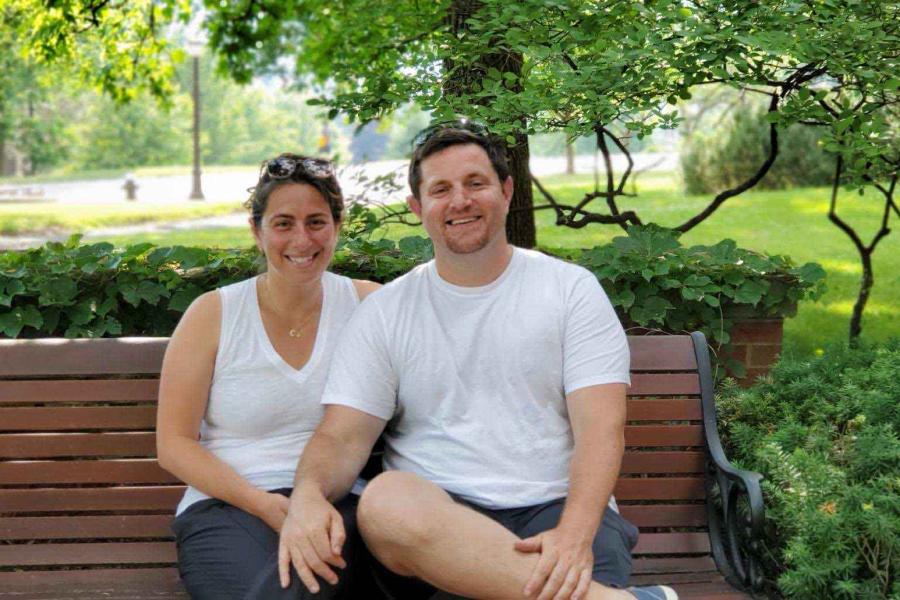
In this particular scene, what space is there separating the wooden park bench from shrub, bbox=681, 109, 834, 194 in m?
14.3

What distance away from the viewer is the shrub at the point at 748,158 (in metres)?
17.3

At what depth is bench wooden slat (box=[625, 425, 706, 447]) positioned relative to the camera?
347 cm

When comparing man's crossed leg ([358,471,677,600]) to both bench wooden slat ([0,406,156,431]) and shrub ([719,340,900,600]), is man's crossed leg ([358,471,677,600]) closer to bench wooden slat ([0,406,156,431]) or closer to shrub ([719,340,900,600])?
shrub ([719,340,900,600])

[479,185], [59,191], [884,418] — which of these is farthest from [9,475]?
[59,191]

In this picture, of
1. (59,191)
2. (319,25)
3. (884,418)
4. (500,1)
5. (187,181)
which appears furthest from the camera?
(187,181)

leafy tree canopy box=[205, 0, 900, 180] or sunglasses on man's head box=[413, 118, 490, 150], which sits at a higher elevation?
leafy tree canopy box=[205, 0, 900, 180]

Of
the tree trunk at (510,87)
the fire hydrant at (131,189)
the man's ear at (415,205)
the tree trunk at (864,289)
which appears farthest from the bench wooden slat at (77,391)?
the fire hydrant at (131,189)

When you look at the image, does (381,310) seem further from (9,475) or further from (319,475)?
(9,475)

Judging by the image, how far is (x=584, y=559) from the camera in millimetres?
2717

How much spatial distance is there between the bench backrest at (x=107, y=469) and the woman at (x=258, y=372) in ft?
1.15

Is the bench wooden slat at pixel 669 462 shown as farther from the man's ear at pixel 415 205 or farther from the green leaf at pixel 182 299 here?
the green leaf at pixel 182 299

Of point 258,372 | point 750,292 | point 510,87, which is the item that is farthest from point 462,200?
point 510,87

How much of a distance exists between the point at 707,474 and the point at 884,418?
20.8 inches

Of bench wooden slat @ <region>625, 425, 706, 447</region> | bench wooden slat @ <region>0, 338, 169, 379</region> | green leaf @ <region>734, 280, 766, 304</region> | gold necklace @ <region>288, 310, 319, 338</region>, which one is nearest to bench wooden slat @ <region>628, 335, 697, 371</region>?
bench wooden slat @ <region>625, 425, 706, 447</region>
